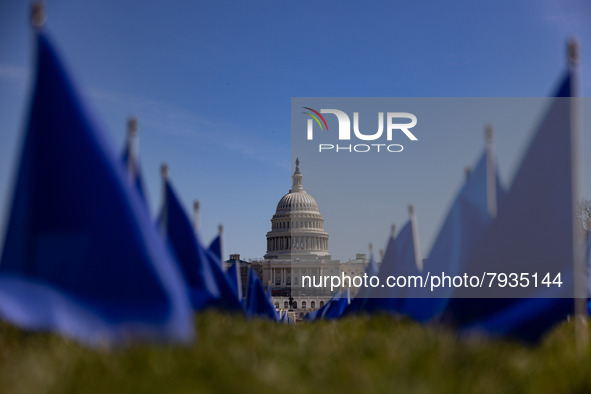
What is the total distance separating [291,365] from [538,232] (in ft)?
15.3

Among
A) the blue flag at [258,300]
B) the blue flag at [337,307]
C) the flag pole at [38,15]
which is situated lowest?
the blue flag at [337,307]

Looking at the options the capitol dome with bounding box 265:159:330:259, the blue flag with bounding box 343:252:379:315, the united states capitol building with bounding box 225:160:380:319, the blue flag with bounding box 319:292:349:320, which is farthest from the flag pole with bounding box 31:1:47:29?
the capitol dome with bounding box 265:159:330:259

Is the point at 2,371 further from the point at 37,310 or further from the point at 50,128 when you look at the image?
the point at 50,128

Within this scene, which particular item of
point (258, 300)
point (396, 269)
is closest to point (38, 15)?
point (396, 269)

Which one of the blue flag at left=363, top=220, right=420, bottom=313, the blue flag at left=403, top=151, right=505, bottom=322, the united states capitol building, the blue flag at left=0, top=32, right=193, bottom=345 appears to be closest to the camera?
the blue flag at left=0, top=32, right=193, bottom=345

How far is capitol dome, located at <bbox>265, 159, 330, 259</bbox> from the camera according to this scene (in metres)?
118

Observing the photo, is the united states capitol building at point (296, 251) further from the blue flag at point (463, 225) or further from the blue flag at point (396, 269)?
the blue flag at point (463, 225)

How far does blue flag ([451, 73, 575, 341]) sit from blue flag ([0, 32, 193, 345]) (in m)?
4.38

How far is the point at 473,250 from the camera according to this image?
9.51 meters

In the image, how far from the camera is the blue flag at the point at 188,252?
12.5 metres

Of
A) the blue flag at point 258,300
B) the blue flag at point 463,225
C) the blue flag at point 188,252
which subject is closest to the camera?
the blue flag at point 463,225

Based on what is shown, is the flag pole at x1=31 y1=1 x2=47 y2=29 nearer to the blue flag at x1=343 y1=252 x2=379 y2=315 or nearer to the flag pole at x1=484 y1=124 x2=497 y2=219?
the flag pole at x1=484 y1=124 x2=497 y2=219

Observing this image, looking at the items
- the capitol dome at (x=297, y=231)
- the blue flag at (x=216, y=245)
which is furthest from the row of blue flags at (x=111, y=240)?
the capitol dome at (x=297, y=231)

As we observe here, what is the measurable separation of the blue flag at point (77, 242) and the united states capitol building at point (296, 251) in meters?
98.0
